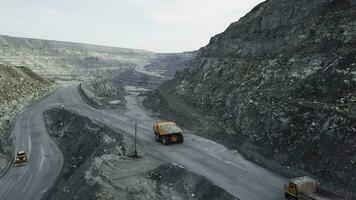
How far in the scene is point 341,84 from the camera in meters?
33.8

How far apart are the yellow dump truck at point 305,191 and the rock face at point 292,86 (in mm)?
2857

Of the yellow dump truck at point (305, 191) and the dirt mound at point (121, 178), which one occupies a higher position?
the yellow dump truck at point (305, 191)

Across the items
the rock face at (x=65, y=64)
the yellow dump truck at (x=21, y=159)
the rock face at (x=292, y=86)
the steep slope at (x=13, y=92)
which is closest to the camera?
A: the rock face at (x=292, y=86)

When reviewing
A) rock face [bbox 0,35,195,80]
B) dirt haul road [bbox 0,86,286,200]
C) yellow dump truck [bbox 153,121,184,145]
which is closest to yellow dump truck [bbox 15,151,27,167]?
dirt haul road [bbox 0,86,286,200]

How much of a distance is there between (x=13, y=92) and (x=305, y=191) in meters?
59.6

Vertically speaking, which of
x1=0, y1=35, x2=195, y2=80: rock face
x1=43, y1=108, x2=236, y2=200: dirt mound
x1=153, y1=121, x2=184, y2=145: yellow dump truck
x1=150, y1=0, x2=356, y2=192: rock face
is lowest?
x1=0, y1=35, x2=195, y2=80: rock face

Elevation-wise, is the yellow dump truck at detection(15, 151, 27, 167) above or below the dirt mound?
below

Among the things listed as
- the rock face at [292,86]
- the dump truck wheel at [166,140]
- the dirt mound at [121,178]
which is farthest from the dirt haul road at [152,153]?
the rock face at [292,86]

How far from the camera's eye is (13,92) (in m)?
68.2

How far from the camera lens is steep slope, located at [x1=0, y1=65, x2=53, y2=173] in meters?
52.3

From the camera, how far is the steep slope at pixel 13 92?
52.3 meters

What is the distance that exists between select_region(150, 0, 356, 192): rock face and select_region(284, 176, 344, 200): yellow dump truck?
286 centimetres

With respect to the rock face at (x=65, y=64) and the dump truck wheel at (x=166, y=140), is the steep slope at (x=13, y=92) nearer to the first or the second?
the dump truck wheel at (x=166, y=140)

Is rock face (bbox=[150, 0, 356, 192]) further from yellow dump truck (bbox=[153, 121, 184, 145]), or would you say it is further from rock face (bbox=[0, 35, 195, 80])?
rock face (bbox=[0, 35, 195, 80])
